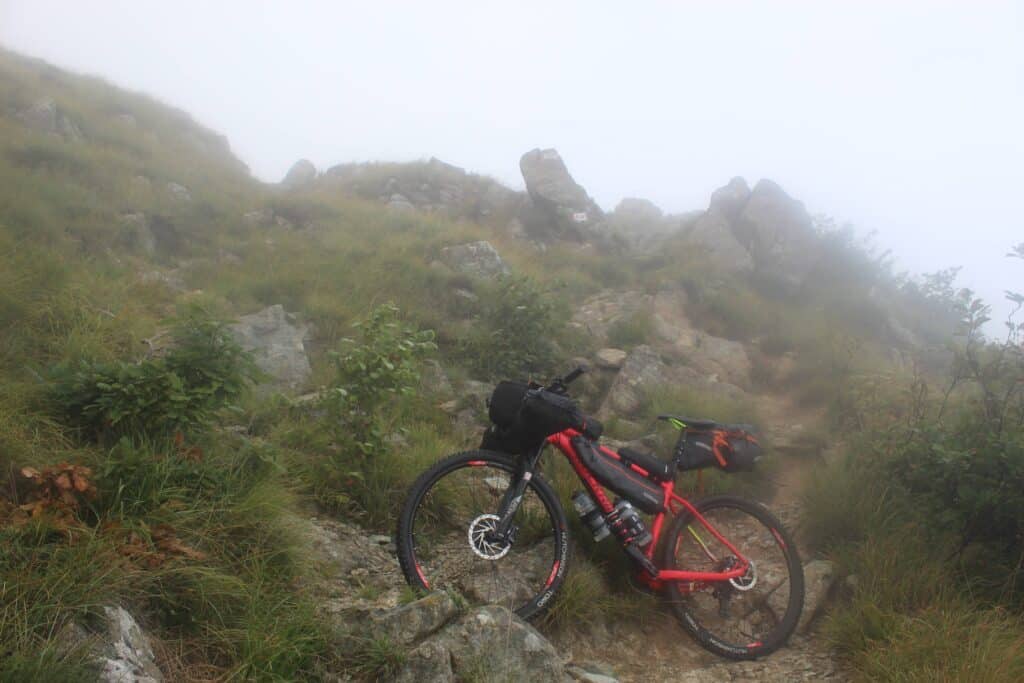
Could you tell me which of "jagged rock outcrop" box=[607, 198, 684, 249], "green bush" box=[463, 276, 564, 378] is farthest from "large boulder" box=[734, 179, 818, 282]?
"green bush" box=[463, 276, 564, 378]

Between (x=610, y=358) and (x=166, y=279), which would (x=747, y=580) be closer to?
(x=610, y=358)

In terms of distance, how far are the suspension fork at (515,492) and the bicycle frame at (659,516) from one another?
0.18 meters

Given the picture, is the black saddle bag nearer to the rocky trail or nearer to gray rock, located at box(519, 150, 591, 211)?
the rocky trail

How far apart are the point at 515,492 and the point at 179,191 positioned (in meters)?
11.6

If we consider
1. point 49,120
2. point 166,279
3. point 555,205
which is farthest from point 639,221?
point 166,279

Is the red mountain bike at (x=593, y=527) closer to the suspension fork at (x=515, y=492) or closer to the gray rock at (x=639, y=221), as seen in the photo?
the suspension fork at (x=515, y=492)

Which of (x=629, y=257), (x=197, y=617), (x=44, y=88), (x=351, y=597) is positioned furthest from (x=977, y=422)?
(x=44, y=88)

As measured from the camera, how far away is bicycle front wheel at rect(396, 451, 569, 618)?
11.7 feet

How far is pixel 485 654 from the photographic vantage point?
286 cm

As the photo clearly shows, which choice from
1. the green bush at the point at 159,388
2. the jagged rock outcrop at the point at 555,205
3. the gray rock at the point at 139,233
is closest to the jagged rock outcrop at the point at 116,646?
the green bush at the point at 159,388

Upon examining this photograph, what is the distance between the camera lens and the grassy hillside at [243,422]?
2609 mm

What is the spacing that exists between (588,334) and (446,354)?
2.43 meters

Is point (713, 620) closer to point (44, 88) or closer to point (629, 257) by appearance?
point (629, 257)

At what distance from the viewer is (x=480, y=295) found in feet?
32.5
